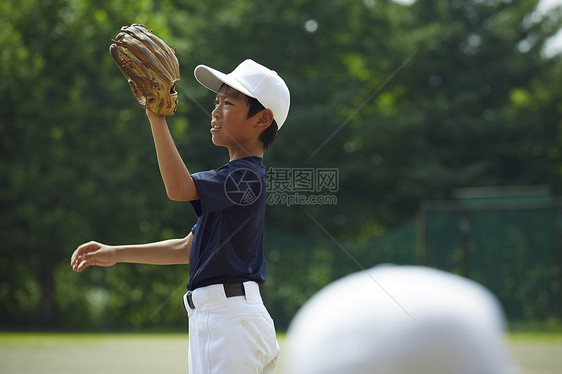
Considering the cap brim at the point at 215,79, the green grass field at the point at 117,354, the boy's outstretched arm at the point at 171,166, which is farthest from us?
the green grass field at the point at 117,354

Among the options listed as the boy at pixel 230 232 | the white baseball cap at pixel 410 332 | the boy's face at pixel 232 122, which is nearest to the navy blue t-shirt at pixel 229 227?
the boy at pixel 230 232

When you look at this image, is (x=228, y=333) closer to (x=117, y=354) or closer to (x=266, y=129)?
(x=266, y=129)

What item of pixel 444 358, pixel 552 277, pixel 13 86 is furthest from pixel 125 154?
pixel 444 358

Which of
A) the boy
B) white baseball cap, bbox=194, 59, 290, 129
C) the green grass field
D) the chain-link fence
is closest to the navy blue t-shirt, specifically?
the boy

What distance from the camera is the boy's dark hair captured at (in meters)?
3.07

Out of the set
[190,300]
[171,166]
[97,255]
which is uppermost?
[171,166]

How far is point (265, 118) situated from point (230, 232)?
52 centimetres

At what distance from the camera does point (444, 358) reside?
699 mm

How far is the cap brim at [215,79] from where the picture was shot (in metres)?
2.99

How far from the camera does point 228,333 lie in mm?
2719

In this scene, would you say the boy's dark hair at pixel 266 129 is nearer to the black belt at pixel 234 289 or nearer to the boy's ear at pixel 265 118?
the boy's ear at pixel 265 118

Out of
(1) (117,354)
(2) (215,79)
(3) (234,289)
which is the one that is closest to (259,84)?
(2) (215,79)

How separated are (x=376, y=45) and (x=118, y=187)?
10971 mm

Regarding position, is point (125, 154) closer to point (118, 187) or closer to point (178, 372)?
point (118, 187)
